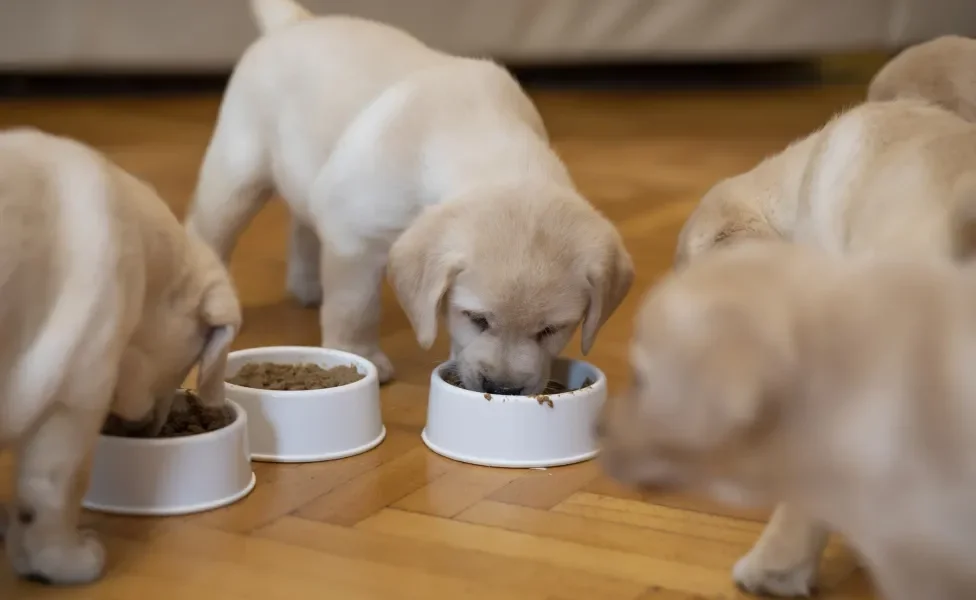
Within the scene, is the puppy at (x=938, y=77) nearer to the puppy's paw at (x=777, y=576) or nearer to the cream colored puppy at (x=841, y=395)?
the puppy's paw at (x=777, y=576)

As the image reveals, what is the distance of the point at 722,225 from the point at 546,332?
1.22 feet

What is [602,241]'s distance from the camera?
7.49 feet

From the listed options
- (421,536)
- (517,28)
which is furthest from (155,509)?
(517,28)

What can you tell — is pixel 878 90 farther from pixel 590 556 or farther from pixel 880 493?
pixel 880 493

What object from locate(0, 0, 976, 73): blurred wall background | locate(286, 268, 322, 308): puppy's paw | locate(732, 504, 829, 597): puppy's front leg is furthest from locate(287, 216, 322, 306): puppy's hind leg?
locate(0, 0, 976, 73): blurred wall background

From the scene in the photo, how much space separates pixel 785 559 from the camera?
169 cm

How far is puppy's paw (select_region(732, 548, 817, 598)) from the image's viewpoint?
1692 millimetres

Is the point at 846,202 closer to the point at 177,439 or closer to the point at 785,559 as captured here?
the point at 785,559

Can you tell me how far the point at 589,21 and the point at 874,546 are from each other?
503cm

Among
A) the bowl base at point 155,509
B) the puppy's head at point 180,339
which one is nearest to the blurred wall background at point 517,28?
the puppy's head at point 180,339

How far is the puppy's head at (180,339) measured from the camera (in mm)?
1831

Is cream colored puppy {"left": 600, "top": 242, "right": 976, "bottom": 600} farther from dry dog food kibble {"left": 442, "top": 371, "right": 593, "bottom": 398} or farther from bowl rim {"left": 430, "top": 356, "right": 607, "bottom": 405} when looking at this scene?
dry dog food kibble {"left": 442, "top": 371, "right": 593, "bottom": 398}

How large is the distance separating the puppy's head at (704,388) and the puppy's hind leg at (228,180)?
179cm

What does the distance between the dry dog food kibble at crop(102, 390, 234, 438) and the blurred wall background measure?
3690 millimetres
